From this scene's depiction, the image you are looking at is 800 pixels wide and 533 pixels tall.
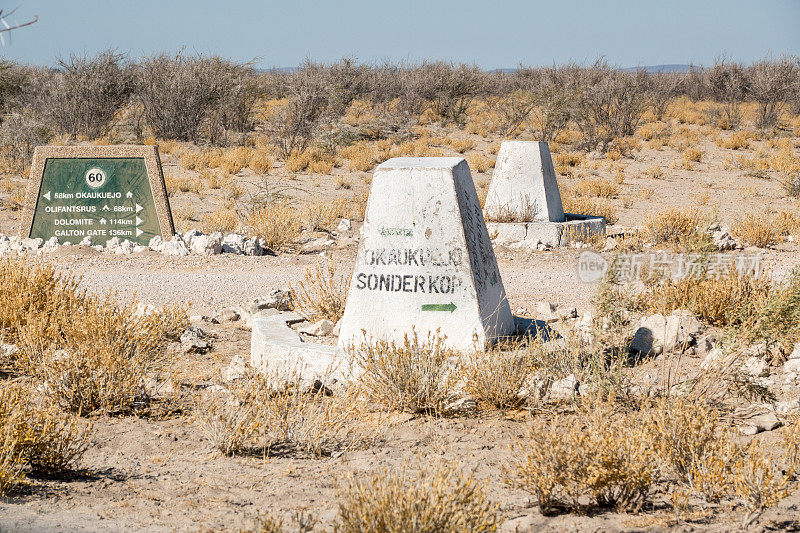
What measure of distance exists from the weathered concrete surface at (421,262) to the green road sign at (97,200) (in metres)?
6.26

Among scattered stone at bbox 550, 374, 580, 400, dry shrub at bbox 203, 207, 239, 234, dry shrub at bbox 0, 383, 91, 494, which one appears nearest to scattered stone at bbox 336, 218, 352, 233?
dry shrub at bbox 203, 207, 239, 234

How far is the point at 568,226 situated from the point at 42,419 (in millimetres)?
8462

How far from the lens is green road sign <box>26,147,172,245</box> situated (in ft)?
34.9

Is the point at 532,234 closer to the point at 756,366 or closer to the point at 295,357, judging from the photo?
the point at 756,366

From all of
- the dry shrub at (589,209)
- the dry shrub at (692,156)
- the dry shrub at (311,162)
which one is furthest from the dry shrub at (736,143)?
the dry shrub at (311,162)

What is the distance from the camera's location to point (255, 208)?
43.4 feet

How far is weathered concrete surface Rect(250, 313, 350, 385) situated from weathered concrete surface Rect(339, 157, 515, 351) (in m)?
0.15

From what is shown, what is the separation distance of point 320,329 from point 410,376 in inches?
57.2

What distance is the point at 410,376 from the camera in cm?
469

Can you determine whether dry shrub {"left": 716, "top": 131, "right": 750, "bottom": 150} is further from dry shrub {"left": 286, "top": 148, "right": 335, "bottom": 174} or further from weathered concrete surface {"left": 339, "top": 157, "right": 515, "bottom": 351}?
weathered concrete surface {"left": 339, "top": 157, "right": 515, "bottom": 351}

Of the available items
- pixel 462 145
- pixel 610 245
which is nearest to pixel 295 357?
pixel 610 245

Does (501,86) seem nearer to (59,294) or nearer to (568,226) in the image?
(568,226)

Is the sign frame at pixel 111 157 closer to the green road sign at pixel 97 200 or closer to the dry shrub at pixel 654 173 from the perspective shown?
the green road sign at pixel 97 200

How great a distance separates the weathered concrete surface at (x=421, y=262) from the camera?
499 cm
